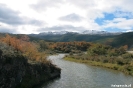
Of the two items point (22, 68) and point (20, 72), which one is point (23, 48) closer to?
point (22, 68)

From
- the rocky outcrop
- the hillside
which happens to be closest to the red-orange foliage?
the hillside

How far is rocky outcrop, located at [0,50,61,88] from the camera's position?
145 ft

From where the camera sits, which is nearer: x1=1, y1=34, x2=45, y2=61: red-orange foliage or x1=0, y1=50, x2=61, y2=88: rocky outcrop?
x1=0, y1=50, x2=61, y2=88: rocky outcrop

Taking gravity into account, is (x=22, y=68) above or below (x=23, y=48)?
below

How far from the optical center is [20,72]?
50812mm

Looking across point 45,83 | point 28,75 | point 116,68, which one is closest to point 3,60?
point 28,75

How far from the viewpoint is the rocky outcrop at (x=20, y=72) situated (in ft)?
145

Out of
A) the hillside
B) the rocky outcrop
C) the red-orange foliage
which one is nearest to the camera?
the rocky outcrop

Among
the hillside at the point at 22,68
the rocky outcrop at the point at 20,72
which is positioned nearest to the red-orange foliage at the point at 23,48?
the hillside at the point at 22,68

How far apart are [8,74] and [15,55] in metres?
6.19

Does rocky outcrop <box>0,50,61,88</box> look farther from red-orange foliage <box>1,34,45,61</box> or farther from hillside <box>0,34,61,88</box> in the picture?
red-orange foliage <box>1,34,45,61</box>

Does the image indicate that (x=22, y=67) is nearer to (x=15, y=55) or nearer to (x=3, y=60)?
(x=15, y=55)

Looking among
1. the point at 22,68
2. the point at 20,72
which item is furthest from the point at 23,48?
the point at 20,72

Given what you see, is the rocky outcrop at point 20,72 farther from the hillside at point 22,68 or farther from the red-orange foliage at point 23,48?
the red-orange foliage at point 23,48
